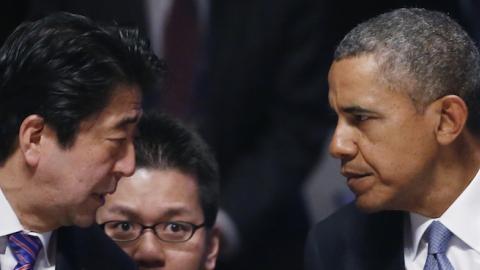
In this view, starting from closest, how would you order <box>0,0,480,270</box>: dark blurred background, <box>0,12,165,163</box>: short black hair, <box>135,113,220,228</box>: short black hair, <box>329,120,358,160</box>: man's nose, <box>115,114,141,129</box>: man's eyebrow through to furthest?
<box>0,12,165,163</box>: short black hair < <box>115,114,141,129</box>: man's eyebrow < <box>329,120,358,160</box>: man's nose < <box>135,113,220,228</box>: short black hair < <box>0,0,480,270</box>: dark blurred background

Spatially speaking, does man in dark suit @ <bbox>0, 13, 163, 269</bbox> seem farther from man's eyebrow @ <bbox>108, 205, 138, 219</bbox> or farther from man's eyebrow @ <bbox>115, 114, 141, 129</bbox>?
man's eyebrow @ <bbox>108, 205, 138, 219</bbox>

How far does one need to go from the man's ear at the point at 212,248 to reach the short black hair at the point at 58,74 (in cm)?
76

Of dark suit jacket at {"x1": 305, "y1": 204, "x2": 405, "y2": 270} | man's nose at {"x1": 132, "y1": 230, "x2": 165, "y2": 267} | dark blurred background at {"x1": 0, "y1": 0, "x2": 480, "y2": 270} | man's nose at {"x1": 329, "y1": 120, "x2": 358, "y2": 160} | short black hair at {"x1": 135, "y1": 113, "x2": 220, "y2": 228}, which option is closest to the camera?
man's nose at {"x1": 329, "y1": 120, "x2": 358, "y2": 160}

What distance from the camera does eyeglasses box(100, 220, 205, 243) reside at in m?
4.96

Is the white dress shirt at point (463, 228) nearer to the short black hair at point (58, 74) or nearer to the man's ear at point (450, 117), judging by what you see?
the man's ear at point (450, 117)

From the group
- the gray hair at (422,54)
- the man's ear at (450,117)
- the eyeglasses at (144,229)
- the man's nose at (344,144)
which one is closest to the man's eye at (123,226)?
the eyeglasses at (144,229)

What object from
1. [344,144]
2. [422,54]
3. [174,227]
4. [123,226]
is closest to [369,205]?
[344,144]

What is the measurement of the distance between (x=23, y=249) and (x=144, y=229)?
558 millimetres

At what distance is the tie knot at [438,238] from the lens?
4.68 meters

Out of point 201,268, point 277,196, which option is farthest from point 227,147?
point 201,268

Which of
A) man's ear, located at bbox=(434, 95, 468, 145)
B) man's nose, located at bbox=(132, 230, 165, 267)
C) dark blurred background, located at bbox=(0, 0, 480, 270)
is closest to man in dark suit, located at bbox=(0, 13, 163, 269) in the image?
man's nose, located at bbox=(132, 230, 165, 267)

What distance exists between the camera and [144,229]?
4.97m

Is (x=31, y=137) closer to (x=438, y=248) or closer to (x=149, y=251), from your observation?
(x=149, y=251)

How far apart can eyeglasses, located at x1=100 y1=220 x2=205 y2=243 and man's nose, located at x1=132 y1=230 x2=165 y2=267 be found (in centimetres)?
2
